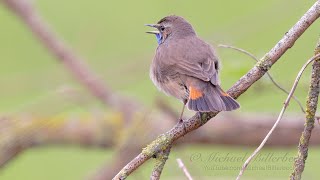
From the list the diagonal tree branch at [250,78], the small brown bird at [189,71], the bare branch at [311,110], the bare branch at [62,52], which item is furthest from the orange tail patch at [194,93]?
the bare branch at [62,52]

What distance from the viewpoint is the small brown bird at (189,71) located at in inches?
146

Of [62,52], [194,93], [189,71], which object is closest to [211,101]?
[194,93]

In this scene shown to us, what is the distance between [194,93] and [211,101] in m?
0.29

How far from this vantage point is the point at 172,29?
15.2 feet

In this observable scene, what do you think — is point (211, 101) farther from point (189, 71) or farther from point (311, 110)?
point (311, 110)

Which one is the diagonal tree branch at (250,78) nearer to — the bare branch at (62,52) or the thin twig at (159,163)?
the thin twig at (159,163)

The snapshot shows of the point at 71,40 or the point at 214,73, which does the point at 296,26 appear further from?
the point at 71,40

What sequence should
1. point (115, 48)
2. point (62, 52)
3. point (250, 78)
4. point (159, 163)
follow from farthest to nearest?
1. point (115, 48)
2. point (62, 52)
3. point (250, 78)
4. point (159, 163)

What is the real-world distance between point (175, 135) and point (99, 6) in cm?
671

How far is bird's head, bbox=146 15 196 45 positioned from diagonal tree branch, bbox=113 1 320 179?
59.4 inches

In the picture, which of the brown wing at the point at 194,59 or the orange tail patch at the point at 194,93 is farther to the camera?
the brown wing at the point at 194,59

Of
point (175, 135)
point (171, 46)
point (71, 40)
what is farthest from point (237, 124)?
point (71, 40)

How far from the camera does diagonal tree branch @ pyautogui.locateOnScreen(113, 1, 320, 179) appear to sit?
289cm

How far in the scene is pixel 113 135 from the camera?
5.67 meters
